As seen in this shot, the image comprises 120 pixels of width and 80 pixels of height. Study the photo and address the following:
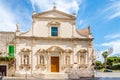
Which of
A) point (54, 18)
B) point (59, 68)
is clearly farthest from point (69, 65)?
point (54, 18)

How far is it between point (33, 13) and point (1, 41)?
217 inches

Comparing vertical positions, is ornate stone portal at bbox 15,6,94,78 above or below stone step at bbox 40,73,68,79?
above

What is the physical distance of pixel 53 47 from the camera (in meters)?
34.6

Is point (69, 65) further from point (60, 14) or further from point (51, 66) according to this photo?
point (60, 14)

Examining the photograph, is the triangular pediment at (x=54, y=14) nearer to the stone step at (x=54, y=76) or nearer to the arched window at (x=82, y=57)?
the arched window at (x=82, y=57)

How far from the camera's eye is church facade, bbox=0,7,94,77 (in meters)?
34.0

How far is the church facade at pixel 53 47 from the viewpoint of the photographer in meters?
34.0

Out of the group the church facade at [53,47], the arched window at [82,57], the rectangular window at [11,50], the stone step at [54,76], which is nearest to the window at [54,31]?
the church facade at [53,47]

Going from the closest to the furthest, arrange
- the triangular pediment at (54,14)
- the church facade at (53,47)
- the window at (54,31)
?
the church facade at (53,47)
the triangular pediment at (54,14)
the window at (54,31)

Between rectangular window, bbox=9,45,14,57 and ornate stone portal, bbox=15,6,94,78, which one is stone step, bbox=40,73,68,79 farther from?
rectangular window, bbox=9,45,14,57

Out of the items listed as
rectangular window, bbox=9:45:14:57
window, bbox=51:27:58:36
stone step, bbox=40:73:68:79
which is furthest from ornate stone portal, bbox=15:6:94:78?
rectangular window, bbox=9:45:14:57

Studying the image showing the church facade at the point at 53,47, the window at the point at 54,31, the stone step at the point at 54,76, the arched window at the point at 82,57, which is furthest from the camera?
the arched window at the point at 82,57

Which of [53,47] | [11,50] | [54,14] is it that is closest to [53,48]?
[53,47]

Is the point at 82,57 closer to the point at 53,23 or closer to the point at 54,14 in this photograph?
the point at 53,23
